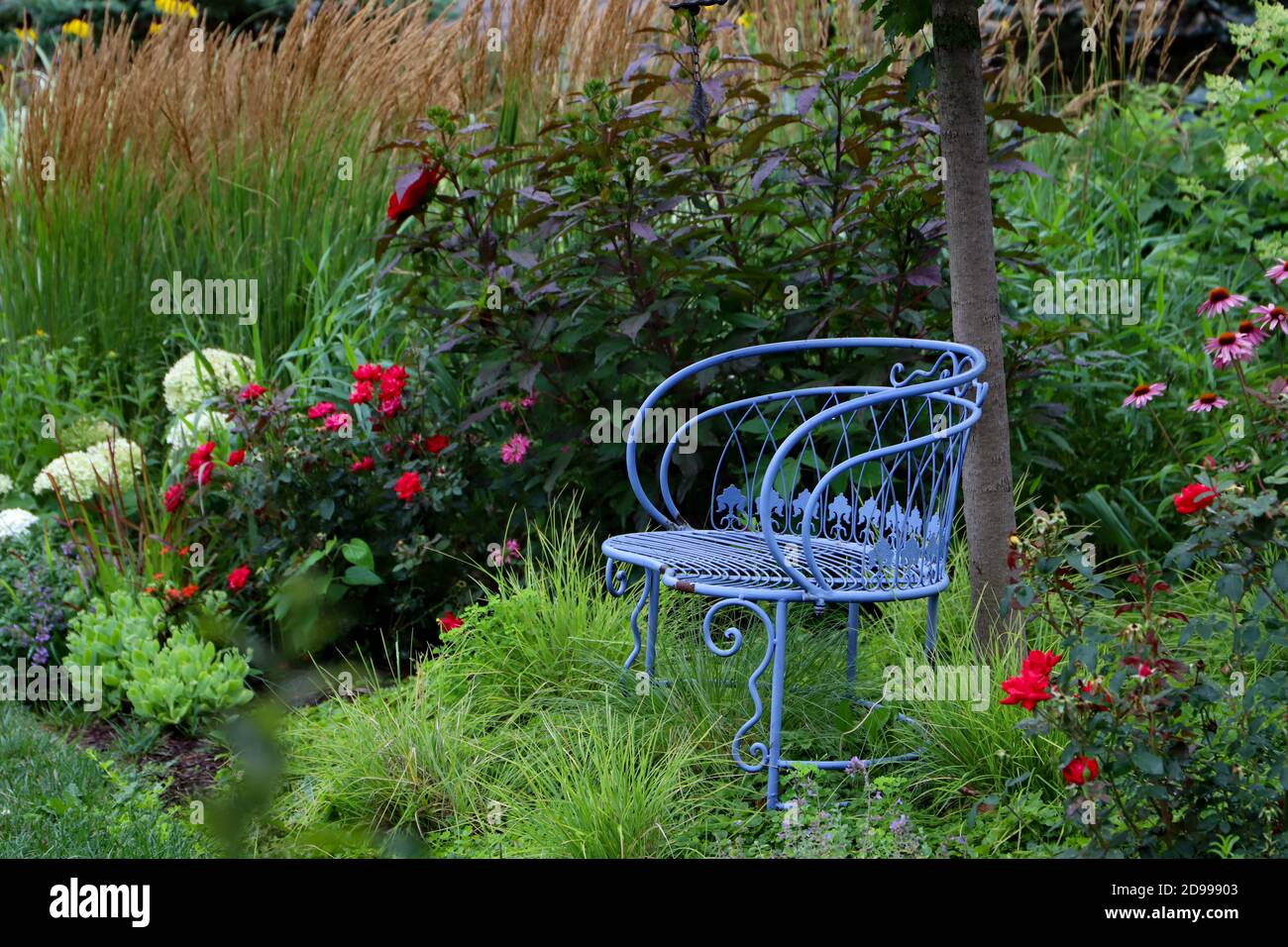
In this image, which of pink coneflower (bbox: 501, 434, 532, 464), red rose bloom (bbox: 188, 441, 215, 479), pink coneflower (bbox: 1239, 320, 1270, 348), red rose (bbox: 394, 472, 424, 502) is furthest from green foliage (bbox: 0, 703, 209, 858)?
pink coneflower (bbox: 1239, 320, 1270, 348)

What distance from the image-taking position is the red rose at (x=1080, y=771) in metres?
1.95

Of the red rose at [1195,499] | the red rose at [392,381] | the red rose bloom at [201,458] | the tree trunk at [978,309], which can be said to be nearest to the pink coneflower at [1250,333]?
the tree trunk at [978,309]

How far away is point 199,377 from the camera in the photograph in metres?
4.57

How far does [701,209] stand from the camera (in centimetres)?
404

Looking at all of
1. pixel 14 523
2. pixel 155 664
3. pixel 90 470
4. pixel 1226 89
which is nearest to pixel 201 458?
pixel 155 664

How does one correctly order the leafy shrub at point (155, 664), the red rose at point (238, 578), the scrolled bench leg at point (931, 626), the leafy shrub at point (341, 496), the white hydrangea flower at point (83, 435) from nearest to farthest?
the scrolled bench leg at point (931, 626) < the leafy shrub at point (155, 664) < the red rose at point (238, 578) < the leafy shrub at point (341, 496) < the white hydrangea flower at point (83, 435)

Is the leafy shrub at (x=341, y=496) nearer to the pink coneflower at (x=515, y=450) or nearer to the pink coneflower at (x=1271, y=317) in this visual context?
the pink coneflower at (x=515, y=450)

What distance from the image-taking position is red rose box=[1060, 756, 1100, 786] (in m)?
1.95

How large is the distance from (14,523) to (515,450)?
6.33 feet

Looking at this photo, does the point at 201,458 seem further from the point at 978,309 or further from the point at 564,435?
the point at 978,309

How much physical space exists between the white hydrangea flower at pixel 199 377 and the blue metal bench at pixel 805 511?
1709mm

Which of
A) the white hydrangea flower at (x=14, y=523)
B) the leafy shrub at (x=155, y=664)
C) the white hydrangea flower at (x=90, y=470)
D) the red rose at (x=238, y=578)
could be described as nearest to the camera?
the leafy shrub at (x=155, y=664)

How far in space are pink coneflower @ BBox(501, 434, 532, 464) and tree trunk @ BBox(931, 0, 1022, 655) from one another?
1.41 metres
